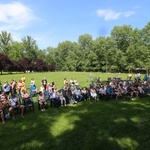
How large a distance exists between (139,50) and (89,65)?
91.3 ft

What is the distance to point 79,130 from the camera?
1039cm

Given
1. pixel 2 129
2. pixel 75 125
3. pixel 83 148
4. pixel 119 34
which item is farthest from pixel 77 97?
pixel 119 34

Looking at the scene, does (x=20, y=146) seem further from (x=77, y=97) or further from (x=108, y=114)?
(x=77, y=97)

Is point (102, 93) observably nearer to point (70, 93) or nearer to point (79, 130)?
point (70, 93)

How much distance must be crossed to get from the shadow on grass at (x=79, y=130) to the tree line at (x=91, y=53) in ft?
177

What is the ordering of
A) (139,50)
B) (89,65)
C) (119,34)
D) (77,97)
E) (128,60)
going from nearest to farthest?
(77,97) < (139,50) < (128,60) < (119,34) < (89,65)

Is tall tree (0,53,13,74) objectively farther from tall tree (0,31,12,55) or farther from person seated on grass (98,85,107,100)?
person seated on grass (98,85,107,100)

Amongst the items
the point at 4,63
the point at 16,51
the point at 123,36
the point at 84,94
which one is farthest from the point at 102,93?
the point at 16,51

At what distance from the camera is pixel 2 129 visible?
10.8 m

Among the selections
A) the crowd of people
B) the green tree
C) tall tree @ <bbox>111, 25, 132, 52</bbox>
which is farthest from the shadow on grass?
the green tree

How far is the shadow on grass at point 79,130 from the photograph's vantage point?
8.95m

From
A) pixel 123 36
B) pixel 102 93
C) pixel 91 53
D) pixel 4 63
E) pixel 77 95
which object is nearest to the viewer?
pixel 77 95

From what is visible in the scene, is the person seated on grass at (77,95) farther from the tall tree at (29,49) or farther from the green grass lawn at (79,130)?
the tall tree at (29,49)

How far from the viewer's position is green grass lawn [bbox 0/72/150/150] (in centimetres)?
891
